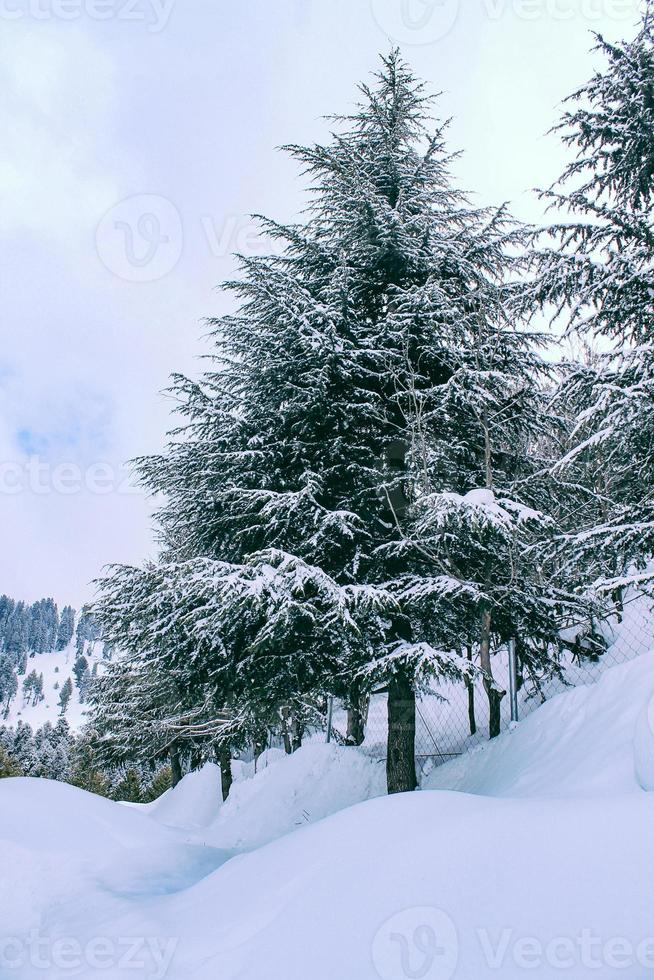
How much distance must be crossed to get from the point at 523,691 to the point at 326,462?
5273 mm

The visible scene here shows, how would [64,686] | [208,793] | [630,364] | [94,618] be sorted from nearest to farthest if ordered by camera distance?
[630,364] < [94,618] < [208,793] < [64,686]

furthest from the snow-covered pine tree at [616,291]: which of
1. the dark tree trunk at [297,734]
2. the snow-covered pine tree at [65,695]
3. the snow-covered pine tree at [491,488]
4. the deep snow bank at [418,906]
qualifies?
the snow-covered pine tree at [65,695]

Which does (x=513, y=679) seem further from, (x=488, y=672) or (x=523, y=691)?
(x=523, y=691)

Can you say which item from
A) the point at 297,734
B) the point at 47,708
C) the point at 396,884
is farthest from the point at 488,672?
the point at 47,708

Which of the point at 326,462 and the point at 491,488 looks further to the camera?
the point at 326,462

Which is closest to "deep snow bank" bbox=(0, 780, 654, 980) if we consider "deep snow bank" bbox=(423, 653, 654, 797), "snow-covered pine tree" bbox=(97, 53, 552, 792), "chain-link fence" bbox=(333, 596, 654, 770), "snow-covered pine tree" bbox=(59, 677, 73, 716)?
"deep snow bank" bbox=(423, 653, 654, 797)

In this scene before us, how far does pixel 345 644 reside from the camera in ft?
27.2

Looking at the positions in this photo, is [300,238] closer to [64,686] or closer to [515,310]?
[515,310]

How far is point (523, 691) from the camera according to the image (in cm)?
1045

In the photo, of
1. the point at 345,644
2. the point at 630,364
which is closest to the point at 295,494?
the point at 345,644

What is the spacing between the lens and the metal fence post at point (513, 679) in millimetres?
8069

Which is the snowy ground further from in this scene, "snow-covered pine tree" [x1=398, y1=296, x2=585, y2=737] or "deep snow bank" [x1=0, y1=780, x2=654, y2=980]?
"snow-covered pine tree" [x1=398, y1=296, x2=585, y2=737]

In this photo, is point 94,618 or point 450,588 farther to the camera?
point 94,618

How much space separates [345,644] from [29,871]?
4.34 metres
